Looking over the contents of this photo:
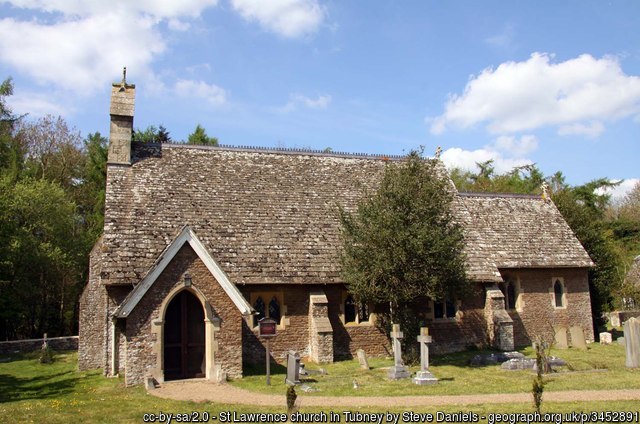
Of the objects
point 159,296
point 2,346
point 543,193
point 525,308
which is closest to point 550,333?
point 525,308

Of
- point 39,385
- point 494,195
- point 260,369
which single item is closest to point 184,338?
point 260,369

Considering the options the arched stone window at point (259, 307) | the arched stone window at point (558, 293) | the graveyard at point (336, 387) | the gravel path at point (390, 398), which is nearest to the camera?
the graveyard at point (336, 387)

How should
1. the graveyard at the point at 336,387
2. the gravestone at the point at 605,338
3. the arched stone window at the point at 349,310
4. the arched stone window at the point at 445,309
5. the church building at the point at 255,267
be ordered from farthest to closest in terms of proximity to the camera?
the gravestone at the point at 605,338 < the arched stone window at the point at 445,309 < the arched stone window at the point at 349,310 < the church building at the point at 255,267 < the graveyard at the point at 336,387

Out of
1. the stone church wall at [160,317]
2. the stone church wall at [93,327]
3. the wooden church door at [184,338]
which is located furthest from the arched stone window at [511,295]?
the stone church wall at [93,327]

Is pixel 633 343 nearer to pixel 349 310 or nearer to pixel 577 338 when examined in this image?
pixel 577 338

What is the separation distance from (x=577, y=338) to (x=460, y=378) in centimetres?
995

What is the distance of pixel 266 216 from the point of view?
2378 centimetres

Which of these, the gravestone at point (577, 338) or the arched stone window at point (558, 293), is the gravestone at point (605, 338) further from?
the gravestone at point (577, 338)

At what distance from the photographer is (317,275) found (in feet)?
71.4

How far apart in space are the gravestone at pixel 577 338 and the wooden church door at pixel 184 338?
1689 centimetres

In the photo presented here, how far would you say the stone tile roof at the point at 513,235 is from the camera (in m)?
25.7

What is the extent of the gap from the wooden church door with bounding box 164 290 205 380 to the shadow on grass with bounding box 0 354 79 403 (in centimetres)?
319

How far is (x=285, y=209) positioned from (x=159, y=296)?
8583mm

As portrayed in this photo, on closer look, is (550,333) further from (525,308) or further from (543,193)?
(543,193)
